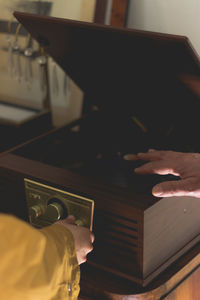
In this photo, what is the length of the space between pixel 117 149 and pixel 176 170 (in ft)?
1.23

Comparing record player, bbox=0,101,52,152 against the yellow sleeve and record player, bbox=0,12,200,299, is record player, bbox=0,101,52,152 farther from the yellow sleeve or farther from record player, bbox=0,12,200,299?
the yellow sleeve

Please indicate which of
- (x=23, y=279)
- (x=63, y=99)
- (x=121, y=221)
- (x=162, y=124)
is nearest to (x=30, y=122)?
(x=63, y=99)

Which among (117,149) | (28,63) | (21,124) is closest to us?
(117,149)

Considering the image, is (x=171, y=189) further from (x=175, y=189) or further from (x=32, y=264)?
(x=32, y=264)

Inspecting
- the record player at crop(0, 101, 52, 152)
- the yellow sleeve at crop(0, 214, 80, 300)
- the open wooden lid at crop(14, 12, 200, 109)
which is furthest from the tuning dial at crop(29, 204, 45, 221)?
the record player at crop(0, 101, 52, 152)

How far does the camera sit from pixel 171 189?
2.76 feet

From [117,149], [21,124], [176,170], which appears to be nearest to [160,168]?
[176,170]

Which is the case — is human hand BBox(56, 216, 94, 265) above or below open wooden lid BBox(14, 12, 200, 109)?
below

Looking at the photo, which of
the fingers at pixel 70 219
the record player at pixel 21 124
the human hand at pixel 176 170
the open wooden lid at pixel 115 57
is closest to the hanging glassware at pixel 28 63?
the record player at pixel 21 124

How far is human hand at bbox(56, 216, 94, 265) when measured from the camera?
0.86 m

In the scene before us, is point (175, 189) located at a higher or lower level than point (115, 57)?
lower

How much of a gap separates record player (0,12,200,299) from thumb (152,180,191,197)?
0.09ft

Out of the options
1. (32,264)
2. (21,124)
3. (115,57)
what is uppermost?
(115,57)

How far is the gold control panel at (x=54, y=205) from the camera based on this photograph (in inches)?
35.7
